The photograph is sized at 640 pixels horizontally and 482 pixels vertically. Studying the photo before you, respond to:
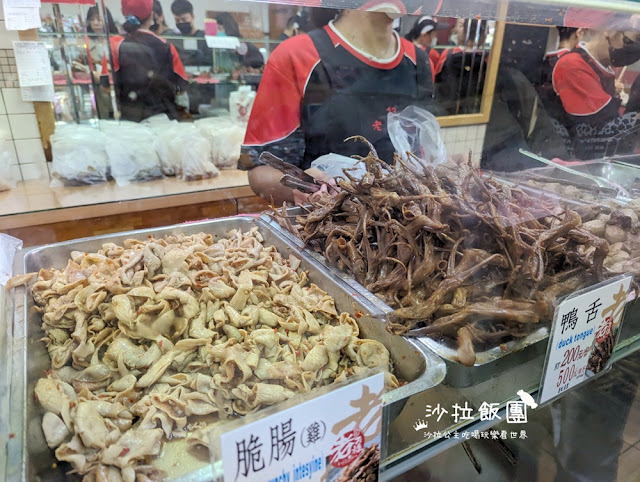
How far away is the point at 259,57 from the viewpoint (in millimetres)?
3676

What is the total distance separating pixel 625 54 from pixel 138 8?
323 cm

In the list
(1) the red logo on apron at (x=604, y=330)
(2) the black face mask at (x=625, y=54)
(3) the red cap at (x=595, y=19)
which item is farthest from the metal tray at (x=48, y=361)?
(2) the black face mask at (x=625, y=54)

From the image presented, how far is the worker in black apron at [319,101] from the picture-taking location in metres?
2.55

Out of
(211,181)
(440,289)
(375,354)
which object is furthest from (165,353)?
(211,181)

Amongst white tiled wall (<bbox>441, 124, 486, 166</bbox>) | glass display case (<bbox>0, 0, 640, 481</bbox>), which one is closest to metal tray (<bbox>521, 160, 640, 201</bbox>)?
glass display case (<bbox>0, 0, 640, 481</bbox>)

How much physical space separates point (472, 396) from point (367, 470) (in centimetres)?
50

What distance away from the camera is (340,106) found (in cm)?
261

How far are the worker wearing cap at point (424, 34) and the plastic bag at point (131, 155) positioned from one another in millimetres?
2029

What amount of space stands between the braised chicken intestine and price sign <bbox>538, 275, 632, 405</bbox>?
0.43 m

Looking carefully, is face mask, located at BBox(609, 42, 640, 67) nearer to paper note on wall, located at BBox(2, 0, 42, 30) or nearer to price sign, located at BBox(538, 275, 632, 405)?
price sign, located at BBox(538, 275, 632, 405)

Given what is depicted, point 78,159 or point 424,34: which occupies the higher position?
point 424,34

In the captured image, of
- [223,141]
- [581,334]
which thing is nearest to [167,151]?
[223,141]

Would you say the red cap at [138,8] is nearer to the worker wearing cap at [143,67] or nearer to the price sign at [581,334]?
the worker wearing cap at [143,67]

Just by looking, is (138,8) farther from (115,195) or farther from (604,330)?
(604,330)
